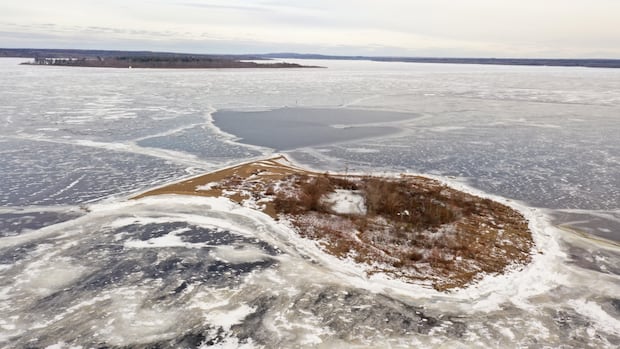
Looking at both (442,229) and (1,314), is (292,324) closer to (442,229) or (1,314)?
(1,314)

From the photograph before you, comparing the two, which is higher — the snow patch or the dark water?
the dark water

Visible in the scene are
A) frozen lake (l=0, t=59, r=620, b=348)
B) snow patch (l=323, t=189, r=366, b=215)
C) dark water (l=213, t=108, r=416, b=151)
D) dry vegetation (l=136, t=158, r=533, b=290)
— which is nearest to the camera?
frozen lake (l=0, t=59, r=620, b=348)

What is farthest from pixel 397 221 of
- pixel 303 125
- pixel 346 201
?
pixel 303 125

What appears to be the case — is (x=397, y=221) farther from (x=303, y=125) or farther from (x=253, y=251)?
(x=303, y=125)

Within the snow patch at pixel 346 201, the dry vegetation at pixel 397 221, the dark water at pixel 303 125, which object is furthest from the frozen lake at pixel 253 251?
the snow patch at pixel 346 201

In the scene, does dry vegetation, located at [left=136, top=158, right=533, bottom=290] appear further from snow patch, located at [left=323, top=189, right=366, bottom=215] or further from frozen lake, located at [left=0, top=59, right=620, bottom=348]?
Answer: frozen lake, located at [left=0, top=59, right=620, bottom=348]

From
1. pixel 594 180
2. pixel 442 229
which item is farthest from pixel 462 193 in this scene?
pixel 594 180

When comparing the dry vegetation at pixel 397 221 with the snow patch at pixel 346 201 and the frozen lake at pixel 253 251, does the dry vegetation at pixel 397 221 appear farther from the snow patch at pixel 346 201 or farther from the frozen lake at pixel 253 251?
the frozen lake at pixel 253 251

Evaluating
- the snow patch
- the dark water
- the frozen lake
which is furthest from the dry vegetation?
the dark water
